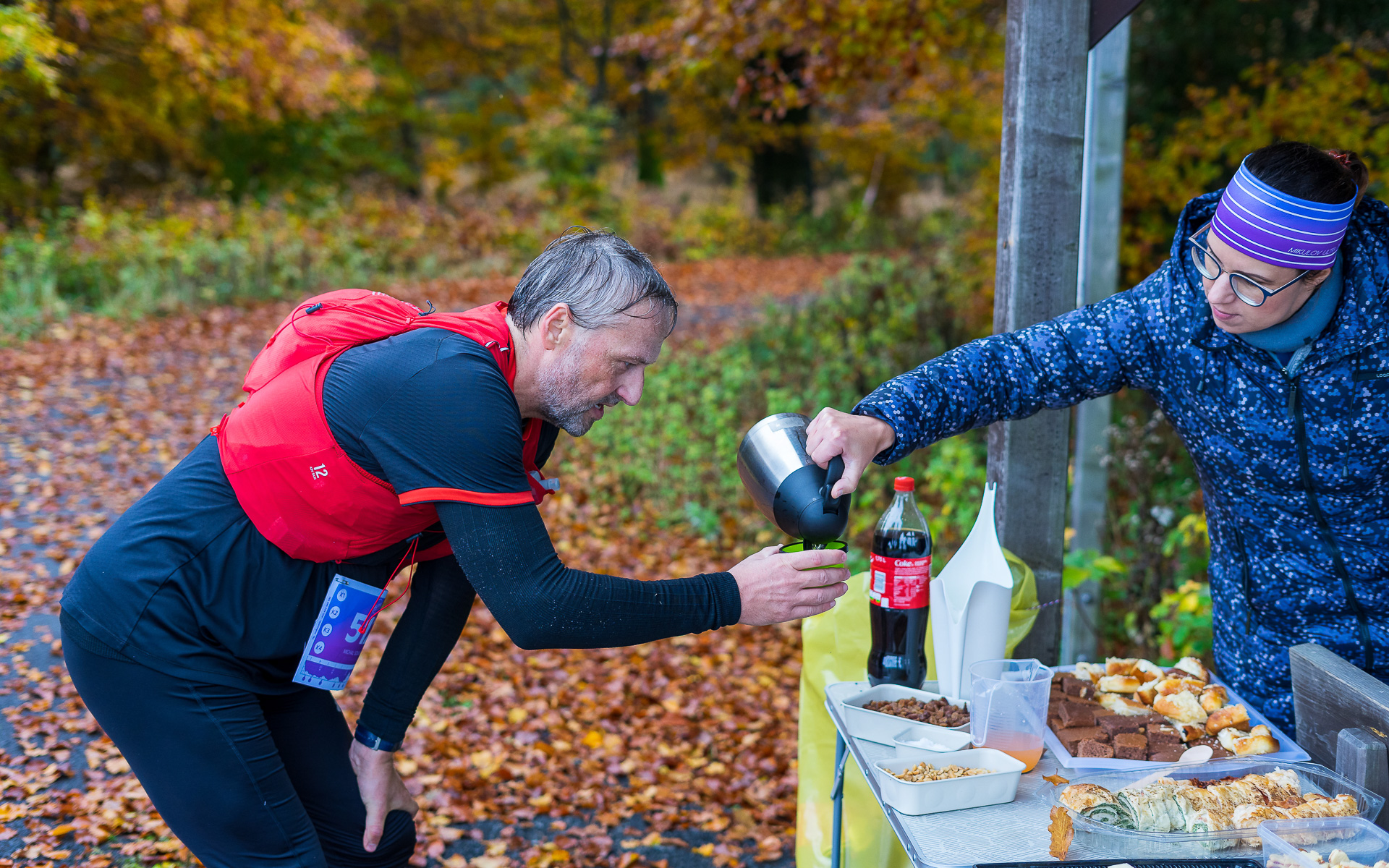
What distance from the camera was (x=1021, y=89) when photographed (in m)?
2.50

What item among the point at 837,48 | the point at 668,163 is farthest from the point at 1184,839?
the point at 668,163

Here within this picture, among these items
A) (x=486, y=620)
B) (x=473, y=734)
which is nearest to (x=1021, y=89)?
(x=473, y=734)

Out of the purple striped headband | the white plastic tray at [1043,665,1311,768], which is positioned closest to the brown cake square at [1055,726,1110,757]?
the white plastic tray at [1043,665,1311,768]

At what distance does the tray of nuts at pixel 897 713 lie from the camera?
1.83 m

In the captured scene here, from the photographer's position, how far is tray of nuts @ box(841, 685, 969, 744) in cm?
183

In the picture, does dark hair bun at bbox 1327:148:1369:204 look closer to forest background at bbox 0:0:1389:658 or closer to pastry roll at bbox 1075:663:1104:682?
pastry roll at bbox 1075:663:1104:682

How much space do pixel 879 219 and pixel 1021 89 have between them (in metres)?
16.0

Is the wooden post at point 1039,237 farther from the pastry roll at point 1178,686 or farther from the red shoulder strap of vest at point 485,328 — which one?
the red shoulder strap of vest at point 485,328

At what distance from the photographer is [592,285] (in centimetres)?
174

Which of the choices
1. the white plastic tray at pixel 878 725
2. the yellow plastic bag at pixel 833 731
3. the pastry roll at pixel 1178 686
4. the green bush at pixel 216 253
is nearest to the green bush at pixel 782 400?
the yellow plastic bag at pixel 833 731

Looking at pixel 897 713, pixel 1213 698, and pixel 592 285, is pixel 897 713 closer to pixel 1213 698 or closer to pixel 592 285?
pixel 1213 698

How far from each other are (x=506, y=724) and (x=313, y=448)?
284 centimetres

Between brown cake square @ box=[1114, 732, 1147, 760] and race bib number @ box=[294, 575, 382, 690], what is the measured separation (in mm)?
1340

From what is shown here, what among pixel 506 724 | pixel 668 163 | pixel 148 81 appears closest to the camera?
pixel 506 724
